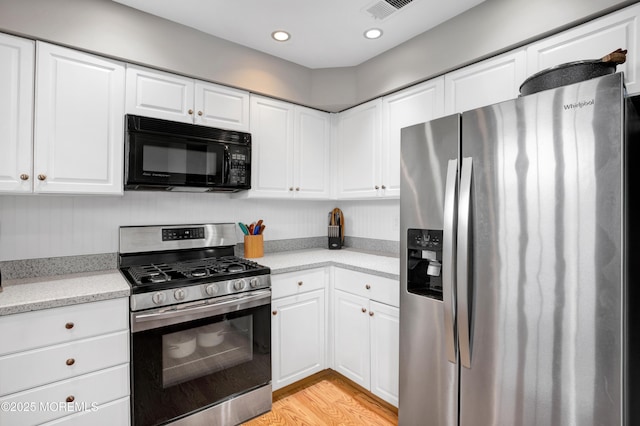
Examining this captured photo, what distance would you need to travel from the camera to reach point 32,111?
1.74 meters

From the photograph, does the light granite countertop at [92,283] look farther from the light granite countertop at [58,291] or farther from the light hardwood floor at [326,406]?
the light hardwood floor at [326,406]

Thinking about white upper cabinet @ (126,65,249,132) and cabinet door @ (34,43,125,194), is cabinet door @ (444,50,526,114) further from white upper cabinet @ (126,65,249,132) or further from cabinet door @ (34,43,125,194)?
cabinet door @ (34,43,125,194)

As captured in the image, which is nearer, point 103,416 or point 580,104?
point 580,104

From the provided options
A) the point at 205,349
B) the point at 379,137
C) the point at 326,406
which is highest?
the point at 379,137

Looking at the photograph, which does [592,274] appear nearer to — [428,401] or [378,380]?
[428,401]

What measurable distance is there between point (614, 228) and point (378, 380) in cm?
165

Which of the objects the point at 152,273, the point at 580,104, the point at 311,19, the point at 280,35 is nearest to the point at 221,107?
the point at 280,35

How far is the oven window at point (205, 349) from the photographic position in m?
1.79

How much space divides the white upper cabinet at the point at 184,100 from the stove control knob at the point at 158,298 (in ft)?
3.68

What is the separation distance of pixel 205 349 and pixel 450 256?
1430 millimetres

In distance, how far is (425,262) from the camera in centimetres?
172

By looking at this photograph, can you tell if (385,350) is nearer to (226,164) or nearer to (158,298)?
(158,298)

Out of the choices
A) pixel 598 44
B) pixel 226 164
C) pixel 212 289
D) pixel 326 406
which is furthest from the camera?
pixel 226 164

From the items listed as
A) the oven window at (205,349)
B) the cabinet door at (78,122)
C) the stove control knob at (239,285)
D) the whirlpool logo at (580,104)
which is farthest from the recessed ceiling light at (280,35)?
the oven window at (205,349)
